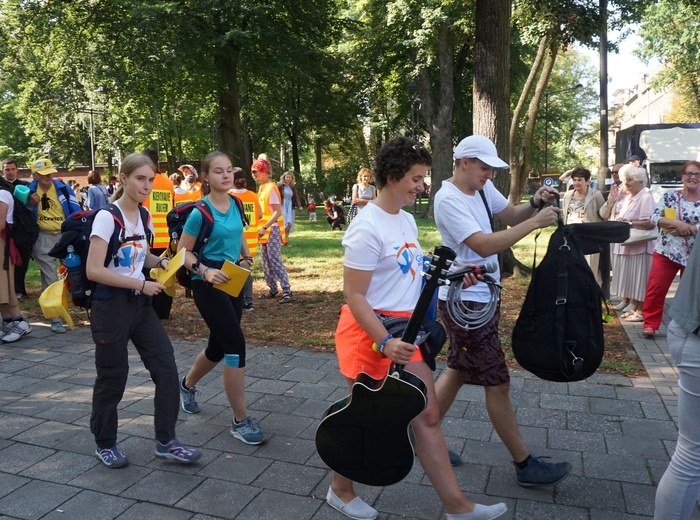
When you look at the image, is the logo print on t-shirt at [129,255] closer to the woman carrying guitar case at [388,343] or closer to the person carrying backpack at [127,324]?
the person carrying backpack at [127,324]

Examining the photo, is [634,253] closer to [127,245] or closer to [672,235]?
[672,235]

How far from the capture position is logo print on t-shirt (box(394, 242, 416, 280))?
306 cm

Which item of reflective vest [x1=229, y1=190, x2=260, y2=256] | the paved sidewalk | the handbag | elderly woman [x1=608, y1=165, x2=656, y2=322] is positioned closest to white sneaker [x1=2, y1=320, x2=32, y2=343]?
the paved sidewalk

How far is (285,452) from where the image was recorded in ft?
13.7

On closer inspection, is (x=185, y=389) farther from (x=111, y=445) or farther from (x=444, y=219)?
(x=444, y=219)

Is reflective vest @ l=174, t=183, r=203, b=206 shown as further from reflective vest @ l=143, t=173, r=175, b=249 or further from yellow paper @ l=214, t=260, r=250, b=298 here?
yellow paper @ l=214, t=260, r=250, b=298

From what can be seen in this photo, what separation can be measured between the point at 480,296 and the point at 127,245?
80.6 inches

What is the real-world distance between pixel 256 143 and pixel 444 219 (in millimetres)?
43029

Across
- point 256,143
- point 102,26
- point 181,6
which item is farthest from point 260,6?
point 256,143

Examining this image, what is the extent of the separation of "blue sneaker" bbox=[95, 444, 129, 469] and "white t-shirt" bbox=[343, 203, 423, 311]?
1.98 m

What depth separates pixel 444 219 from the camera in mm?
3520

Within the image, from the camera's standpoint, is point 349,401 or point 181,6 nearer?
point 349,401

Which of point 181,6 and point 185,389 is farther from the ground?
point 181,6

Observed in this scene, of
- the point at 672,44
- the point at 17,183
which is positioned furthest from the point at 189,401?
the point at 672,44
